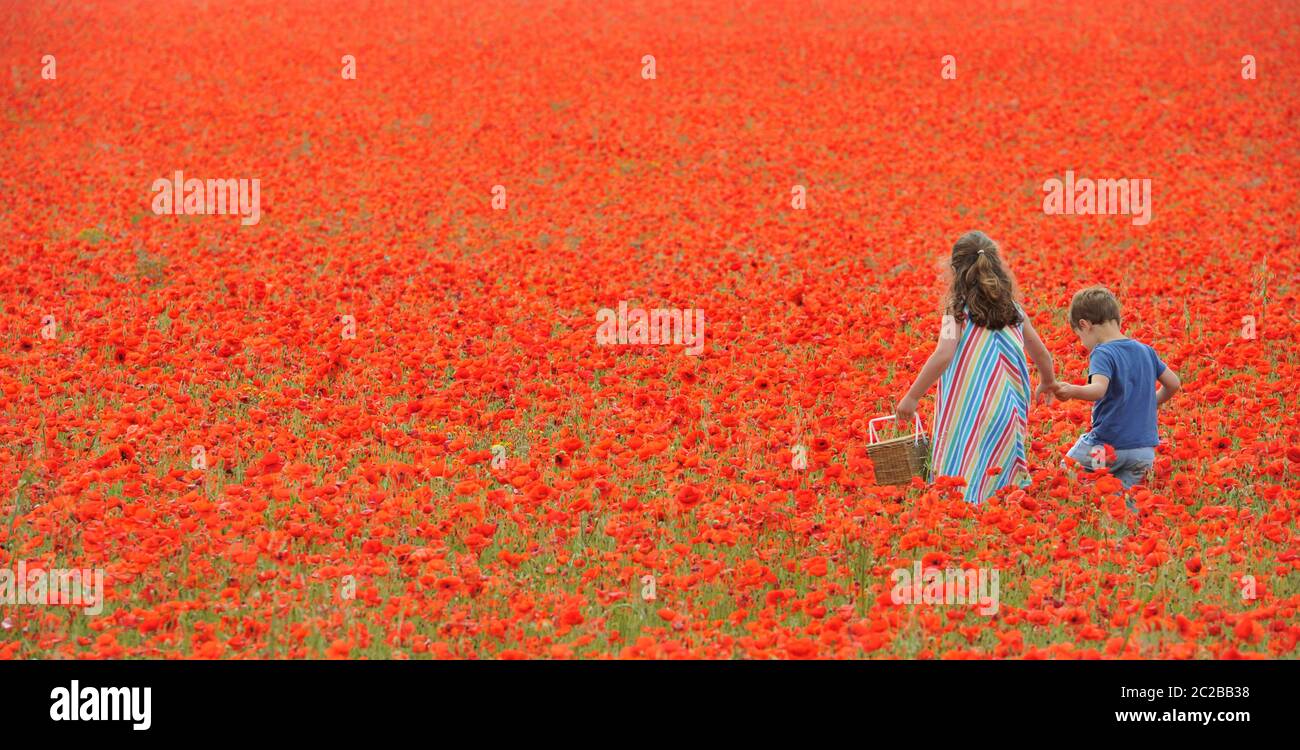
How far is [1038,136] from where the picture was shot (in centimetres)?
1742

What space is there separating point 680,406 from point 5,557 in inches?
141

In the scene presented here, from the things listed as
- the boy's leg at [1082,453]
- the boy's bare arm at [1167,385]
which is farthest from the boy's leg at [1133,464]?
the boy's bare arm at [1167,385]

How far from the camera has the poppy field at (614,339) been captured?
5.05 meters

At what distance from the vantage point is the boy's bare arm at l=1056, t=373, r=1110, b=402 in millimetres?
6160

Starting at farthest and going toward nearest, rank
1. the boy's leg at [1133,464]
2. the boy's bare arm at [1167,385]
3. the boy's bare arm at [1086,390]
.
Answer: the boy's bare arm at [1167,385], the boy's leg at [1133,464], the boy's bare arm at [1086,390]

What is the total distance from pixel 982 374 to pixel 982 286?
46cm

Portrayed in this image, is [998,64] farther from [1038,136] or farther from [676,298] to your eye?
[676,298]

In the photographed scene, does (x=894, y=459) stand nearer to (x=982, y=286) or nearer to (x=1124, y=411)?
(x=982, y=286)

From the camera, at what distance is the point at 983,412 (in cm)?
635

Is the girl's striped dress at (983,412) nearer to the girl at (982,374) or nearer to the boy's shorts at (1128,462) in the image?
the girl at (982,374)

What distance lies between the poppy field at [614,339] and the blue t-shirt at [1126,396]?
0.34 meters

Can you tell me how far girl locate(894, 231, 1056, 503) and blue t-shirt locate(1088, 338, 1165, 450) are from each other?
0.30 meters

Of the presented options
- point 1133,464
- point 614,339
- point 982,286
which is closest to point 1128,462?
point 1133,464

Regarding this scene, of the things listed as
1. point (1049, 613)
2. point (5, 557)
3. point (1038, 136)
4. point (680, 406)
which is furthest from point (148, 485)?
point (1038, 136)
